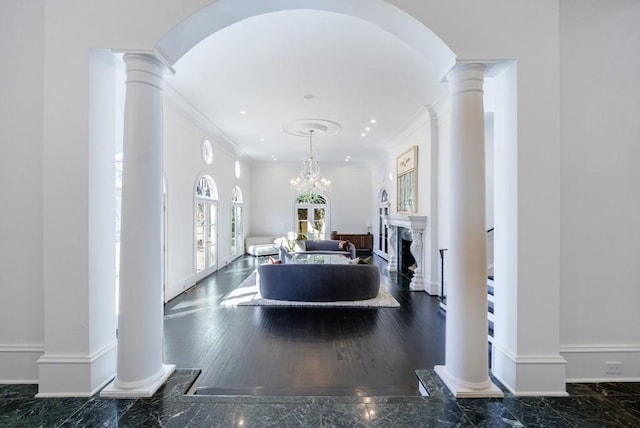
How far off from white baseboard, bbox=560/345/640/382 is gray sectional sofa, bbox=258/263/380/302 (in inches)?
117

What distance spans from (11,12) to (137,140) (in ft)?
5.87

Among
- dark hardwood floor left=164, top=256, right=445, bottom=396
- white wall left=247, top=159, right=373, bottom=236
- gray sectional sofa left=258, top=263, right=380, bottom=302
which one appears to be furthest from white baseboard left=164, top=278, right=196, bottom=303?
white wall left=247, top=159, right=373, bottom=236

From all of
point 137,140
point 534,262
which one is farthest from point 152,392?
point 534,262

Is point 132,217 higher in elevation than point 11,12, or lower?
lower

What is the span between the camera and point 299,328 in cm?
394

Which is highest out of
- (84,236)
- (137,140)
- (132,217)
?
(137,140)

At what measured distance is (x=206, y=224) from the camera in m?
7.09

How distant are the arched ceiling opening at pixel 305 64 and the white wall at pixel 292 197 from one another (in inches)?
206

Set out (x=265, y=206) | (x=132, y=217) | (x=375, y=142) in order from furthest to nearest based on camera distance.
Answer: (x=265, y=206) → (x=375, y=142) → (x=132, y=217)

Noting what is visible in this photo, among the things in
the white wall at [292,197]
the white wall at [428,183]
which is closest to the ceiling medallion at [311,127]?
the white wall at [428,183]

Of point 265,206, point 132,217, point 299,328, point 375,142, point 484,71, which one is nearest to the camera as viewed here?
point 132,217

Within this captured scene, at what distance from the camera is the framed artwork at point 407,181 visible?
6634 mm

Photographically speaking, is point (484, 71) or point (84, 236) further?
point (484, 71)

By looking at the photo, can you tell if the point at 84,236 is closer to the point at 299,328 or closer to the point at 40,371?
the point at 40,371
